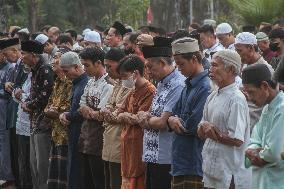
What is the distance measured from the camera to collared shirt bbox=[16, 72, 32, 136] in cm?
1171

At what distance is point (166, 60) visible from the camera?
28.2 ft

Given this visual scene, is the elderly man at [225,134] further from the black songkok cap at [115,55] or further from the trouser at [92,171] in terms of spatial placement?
the trouser at [92,171]

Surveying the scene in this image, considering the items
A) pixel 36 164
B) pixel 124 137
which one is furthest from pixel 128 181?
pixel 36 164

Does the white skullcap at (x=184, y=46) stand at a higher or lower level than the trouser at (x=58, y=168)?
higher

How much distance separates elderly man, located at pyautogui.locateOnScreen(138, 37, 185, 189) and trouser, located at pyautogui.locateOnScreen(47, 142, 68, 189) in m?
2.43

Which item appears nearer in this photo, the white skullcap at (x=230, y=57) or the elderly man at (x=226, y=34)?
the white skullcap at (x=230, y=57)

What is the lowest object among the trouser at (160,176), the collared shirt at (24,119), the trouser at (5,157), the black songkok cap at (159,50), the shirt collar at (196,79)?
the trouser at (5,157)

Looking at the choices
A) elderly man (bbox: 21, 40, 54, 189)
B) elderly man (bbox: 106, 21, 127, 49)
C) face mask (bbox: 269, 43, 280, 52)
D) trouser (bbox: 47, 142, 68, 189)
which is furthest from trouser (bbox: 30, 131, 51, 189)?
face mask (bbox: 269, 43, 280, 52)

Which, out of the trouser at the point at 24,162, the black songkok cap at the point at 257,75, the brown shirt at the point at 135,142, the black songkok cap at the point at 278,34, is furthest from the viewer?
the trouser at the point at 24,162

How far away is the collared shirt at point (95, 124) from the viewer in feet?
32.1

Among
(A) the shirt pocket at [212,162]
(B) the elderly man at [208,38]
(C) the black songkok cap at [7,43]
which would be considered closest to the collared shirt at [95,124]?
(A) the shirt pocket at [212,162]

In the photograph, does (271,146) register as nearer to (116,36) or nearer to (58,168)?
(58,168)

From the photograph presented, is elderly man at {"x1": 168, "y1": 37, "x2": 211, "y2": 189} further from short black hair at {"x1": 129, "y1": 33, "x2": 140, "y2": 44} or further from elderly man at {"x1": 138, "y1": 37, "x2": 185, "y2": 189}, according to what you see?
short black hair at {"x1": 129, "y1": 33, "x2": 140, "y2": 44}

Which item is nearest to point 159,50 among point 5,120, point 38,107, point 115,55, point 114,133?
point 115,55
